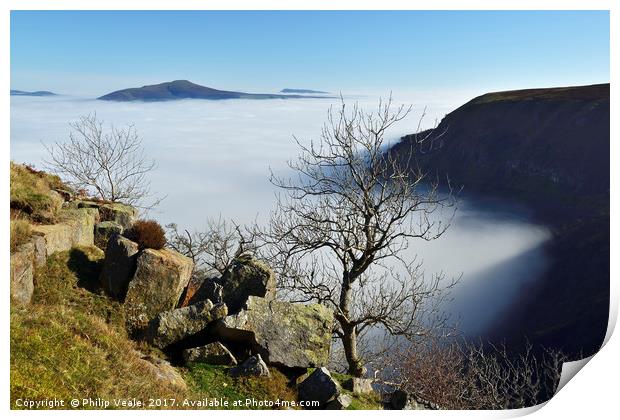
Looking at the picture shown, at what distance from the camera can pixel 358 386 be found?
1184 cm

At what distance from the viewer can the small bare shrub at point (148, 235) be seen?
12688 millimetres

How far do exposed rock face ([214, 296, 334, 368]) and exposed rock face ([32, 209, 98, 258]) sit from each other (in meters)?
4.34

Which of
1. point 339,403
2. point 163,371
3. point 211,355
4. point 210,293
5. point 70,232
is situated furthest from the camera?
point 210,293

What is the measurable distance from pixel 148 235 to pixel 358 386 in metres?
6.28

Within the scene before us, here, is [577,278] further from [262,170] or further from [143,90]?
[143,90]

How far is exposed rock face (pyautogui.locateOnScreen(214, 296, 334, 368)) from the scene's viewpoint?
1127 cm

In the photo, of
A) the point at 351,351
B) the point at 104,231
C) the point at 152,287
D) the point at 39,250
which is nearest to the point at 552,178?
the point at 351,351

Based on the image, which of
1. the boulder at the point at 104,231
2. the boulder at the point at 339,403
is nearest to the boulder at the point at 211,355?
the boulder at the point at 339,403

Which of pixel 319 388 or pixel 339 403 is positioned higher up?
pixel 319 388

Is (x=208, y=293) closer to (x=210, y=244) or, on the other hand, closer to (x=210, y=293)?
(x=210, y=293)

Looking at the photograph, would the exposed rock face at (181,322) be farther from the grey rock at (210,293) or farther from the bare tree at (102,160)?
the bare tree at (102,160)

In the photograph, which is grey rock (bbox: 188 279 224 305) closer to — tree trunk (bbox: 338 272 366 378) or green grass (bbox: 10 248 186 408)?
green grass (bbox: 10 248 186 408)

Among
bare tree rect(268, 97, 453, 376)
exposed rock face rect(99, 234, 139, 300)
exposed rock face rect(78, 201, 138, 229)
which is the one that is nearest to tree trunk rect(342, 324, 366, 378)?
bare tree rect(268, 97, 453, 376)

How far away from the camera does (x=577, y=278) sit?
270 feet
